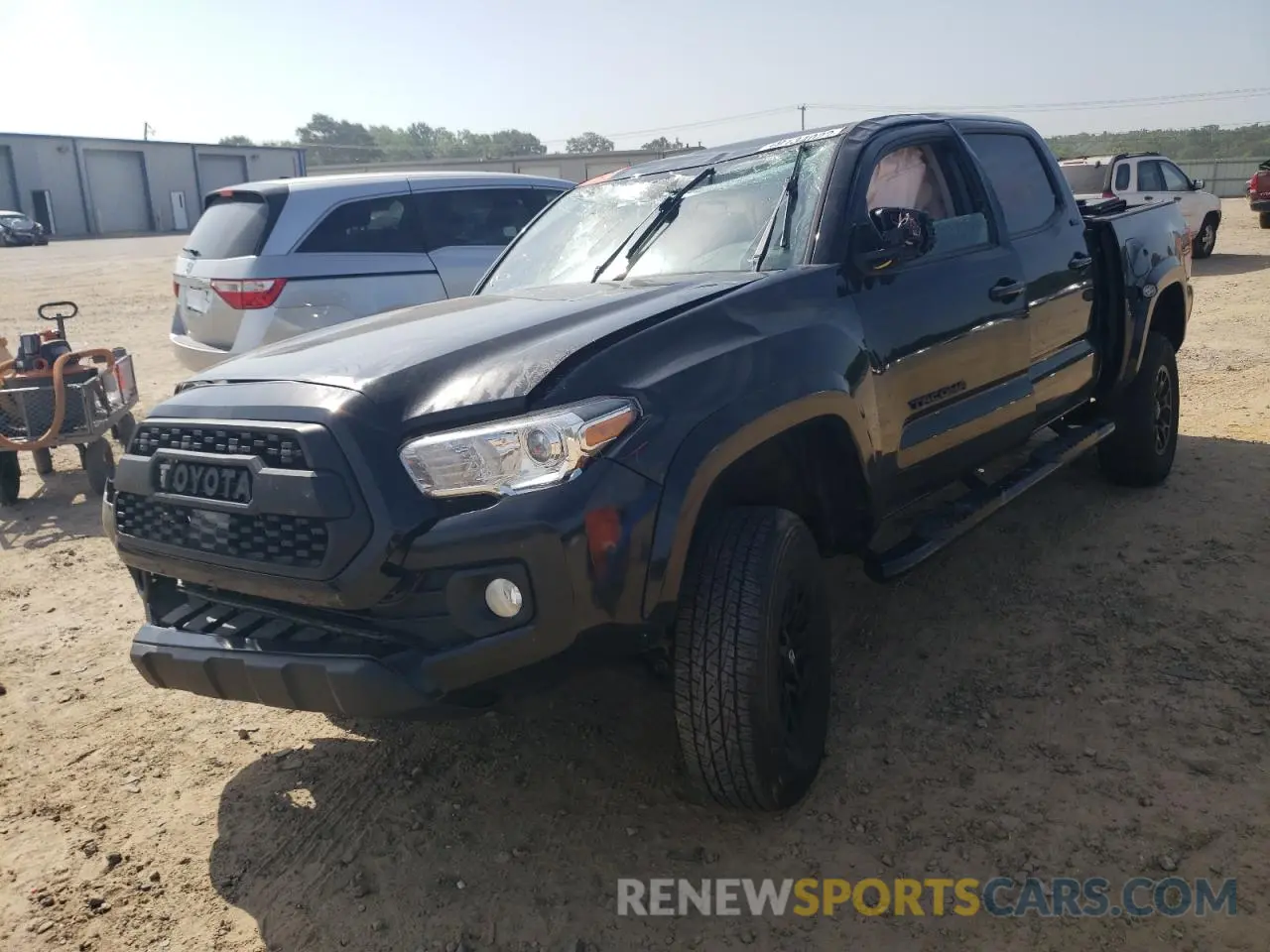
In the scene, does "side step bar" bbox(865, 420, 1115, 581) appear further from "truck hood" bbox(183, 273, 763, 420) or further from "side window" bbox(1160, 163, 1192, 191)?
"side window" bbox(1160, 163, 1192, 191)

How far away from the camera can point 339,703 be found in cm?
236

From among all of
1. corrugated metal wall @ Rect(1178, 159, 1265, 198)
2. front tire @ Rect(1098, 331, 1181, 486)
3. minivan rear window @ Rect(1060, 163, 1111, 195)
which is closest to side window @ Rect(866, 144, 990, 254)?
front tire @ Rect(1098, 331, 1181, 486)

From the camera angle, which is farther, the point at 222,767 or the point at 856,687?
the point at 856,687

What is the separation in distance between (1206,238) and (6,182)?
159ft

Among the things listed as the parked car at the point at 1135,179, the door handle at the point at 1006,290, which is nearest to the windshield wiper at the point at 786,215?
the door handle at the point at 1006,290

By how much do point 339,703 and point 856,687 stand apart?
78.4 inches

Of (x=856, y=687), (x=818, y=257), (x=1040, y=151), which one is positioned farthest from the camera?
(x=1040, y=151)

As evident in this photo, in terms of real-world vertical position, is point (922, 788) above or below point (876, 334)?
below

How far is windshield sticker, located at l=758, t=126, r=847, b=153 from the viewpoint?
3.65 m

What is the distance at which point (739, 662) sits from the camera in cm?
255

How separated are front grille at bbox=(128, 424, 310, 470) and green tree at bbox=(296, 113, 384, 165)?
315 feet

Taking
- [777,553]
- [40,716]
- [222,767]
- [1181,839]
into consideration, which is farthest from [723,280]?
[40,716]

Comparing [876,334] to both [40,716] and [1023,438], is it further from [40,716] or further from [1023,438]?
[40,716]

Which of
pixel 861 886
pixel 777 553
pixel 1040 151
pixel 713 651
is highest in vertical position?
pixel 1040 151
